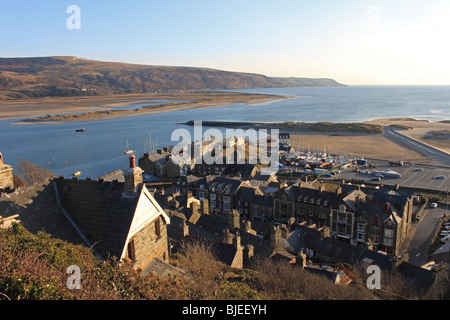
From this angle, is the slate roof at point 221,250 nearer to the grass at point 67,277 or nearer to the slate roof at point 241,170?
the grass at point 67,277

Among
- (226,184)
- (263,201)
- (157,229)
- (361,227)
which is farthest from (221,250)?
(226,184)

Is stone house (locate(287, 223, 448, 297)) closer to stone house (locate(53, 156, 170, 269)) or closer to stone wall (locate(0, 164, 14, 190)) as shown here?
stone house (locate(53, 156, 170, 269))

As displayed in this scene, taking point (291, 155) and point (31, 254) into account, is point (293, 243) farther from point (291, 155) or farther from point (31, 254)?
point (291, 155)

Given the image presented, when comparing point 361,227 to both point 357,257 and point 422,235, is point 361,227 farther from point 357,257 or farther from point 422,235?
point 357,257

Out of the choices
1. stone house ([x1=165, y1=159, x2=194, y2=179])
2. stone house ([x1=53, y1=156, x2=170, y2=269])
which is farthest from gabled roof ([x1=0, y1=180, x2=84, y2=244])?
stone house ([x1=165, y1=159, x2=194, y2=179])

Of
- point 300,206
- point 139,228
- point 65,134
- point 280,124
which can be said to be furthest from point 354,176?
point 65,134
